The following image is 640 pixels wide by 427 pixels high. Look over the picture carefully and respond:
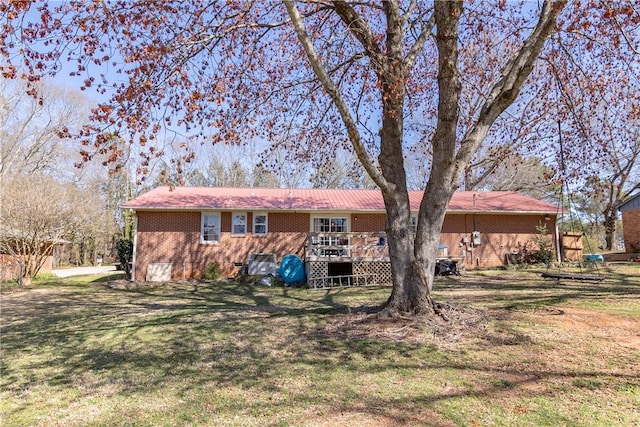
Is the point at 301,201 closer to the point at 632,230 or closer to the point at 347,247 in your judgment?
the point at 347,247

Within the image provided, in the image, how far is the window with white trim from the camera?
1673 cm

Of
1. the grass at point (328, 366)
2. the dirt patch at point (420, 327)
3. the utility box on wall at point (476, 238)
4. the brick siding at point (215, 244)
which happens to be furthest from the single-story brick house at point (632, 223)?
the dirt patch at point (420, 327)

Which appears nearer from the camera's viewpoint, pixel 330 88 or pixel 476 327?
pixel 330 88

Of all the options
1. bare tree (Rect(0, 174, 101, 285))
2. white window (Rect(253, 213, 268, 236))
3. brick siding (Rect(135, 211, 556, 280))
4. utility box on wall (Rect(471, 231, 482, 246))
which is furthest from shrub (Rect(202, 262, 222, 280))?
utility box on wall (Rect(471, 231, 482, 246))

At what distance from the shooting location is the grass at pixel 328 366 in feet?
11.9

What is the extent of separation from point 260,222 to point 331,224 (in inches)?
122

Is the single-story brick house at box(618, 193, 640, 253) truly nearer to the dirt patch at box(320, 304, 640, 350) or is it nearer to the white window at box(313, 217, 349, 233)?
the white window at box(313, 217, 349, 233)

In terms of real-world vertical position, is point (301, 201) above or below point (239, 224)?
above

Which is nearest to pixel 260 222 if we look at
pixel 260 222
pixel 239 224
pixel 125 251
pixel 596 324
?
pixel 260 222

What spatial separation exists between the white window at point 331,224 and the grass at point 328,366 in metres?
8.65

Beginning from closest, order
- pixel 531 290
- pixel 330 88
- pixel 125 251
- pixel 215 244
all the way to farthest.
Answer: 1. pixel 330 88
2. pixel 531 290
3. pixel 215 244
4. pixel 125 251

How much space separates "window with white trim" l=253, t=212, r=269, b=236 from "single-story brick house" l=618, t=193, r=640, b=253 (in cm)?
1882

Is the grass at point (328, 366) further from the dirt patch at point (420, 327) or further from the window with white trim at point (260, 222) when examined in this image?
the window with white trim at point (260, 222)

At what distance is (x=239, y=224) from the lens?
16.7 metres
